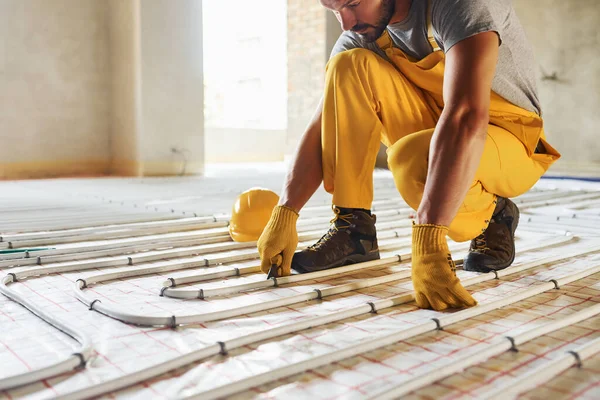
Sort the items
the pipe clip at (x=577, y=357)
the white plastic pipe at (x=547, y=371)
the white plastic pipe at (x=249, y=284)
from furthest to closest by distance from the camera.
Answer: the white plastic pipe at (x=249, y=284) → the pipe clip at (x=577, y=357) → the white plastic pipe at (x=547, y=371)

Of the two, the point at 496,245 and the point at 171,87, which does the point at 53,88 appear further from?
the point at 496,245

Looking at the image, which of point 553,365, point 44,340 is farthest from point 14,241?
point 553,365

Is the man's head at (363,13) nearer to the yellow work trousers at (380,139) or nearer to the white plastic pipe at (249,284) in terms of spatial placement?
the yellow work trousers at (380,139)

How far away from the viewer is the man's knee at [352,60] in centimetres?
162

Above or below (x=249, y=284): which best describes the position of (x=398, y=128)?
above

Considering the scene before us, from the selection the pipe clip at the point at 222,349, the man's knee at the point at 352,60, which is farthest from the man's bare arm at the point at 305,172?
the pipe clip at the point at 222,349

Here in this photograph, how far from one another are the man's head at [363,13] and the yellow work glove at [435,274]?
22.9 inches

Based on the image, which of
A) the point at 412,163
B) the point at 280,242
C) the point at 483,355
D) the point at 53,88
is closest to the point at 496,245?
the point at 412,163

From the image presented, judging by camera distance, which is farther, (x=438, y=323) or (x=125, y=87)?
(x=125, y=87)

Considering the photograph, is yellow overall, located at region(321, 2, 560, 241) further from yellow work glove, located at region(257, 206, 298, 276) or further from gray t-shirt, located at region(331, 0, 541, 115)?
yellow work glove, located at region(257, 206, 298, 276)

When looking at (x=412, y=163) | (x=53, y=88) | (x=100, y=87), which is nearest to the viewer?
(x=412, y=163)

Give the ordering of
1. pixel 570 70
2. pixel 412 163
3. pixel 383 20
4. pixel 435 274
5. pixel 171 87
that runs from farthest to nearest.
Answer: pixel 570 70, pixel 171 87, pixel 383 20, pixel 412 163, pixel 435 274

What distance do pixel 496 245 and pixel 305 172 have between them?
1.85 ft

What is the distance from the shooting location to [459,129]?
1.27 meters
